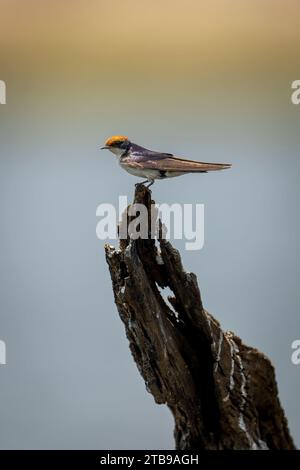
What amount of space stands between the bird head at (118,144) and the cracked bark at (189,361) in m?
0.26

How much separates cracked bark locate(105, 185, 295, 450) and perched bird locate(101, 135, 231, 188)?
0.11 metres

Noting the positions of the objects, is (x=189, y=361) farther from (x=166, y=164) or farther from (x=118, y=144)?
(x=118, y=144)

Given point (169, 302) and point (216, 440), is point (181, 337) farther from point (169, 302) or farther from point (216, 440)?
point (216, 440)

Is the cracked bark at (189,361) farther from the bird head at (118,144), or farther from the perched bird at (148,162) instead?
the bird head at (118,144)

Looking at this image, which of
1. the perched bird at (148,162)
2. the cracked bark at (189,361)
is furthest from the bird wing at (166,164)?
the cracked bark at (189,361)

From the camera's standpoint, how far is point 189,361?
11.9 ft

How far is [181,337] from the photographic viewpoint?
3.62m

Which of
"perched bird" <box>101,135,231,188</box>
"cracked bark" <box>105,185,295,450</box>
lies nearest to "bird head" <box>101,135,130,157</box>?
"perched bird" <box>101,135,231,188</box>

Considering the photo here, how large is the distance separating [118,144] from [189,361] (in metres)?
1.25

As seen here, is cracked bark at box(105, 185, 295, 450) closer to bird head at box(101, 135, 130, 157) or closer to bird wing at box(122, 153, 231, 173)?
bird wing at box(122, 153, 231, 173)

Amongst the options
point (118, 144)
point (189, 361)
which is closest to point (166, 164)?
point (118, 144)

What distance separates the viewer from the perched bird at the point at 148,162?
3.50m

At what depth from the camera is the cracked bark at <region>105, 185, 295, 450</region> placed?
11.4 ft
